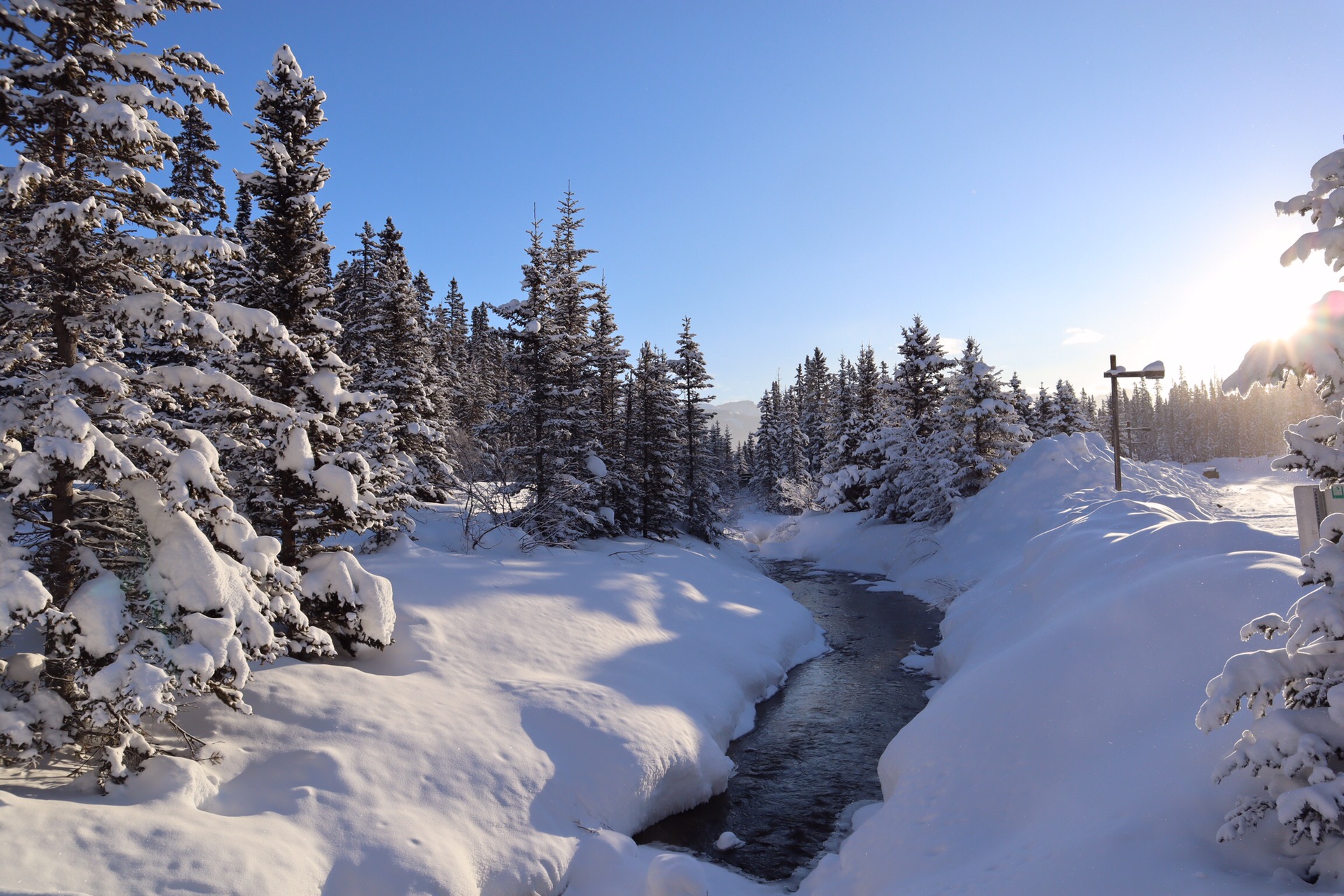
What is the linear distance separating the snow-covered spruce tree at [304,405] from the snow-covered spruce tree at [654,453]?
2041 centimetres

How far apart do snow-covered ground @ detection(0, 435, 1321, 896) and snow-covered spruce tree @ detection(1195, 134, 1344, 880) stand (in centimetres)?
45

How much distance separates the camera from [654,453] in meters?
33.7

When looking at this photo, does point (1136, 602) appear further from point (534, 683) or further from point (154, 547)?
point (154, 547)

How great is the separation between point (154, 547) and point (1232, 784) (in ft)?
36.6

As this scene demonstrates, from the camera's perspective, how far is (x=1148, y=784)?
21.2ft

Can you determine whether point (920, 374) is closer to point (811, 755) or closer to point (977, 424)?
point (977, 424)

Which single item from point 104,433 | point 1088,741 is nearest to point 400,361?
point 104,433

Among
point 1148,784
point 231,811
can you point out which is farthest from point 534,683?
point 1148,784

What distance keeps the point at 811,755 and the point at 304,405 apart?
1191 centimetres

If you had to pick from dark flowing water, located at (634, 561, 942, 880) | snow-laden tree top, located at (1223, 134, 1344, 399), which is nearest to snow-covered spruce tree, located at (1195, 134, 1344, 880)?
snow-laden tree top, located at (1223, 134, 1344, 399)

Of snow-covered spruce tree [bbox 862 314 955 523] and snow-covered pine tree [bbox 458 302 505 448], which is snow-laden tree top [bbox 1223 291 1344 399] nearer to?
snow-covered spruce tree [bbox 862 314 955 523]

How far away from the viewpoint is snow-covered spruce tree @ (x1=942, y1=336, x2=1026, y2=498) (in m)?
34.2

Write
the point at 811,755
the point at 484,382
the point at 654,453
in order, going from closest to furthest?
the point at 811,755, the point at 654,453, the point at 484,382

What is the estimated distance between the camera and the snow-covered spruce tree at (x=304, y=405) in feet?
37.9
